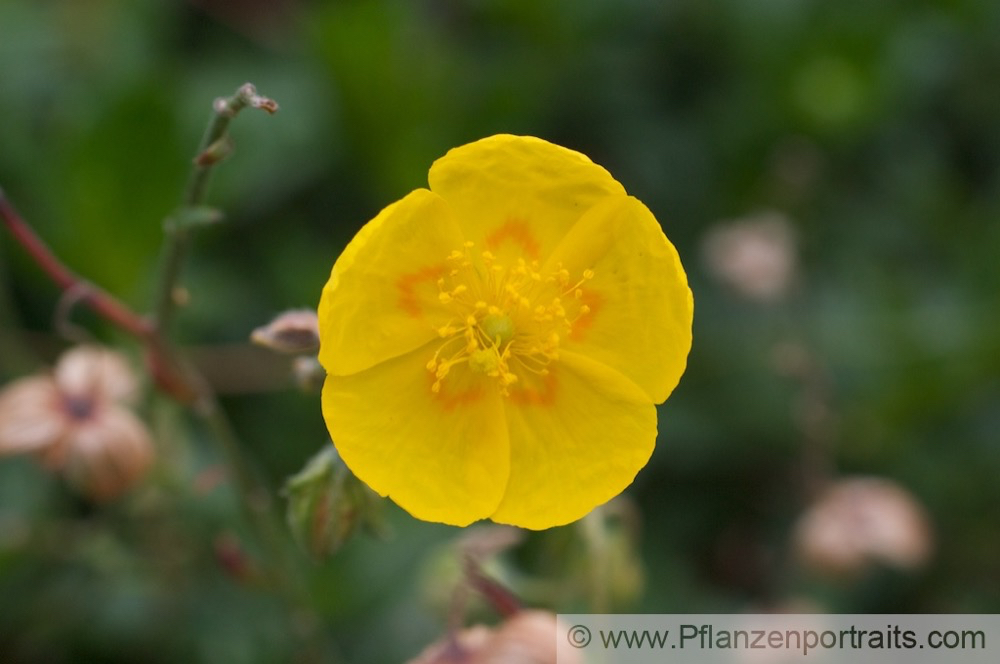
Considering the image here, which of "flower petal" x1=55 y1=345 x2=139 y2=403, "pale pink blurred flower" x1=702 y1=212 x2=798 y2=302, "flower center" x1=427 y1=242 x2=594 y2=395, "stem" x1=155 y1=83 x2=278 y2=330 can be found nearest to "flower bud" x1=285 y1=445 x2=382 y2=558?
"flower center" x1=427 y1=242 x2=594 y2=395

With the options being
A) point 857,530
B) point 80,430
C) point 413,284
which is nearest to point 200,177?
point 413,284

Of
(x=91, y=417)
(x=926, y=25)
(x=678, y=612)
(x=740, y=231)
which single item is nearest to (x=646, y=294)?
(x=91, y=417)

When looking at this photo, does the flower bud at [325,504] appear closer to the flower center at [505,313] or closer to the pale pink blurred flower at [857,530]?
the flower center at [505,313]

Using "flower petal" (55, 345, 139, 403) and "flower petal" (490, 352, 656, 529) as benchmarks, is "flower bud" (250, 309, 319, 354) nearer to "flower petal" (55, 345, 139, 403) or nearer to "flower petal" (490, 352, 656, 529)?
"flower petal" (490, 352, 656, 529)

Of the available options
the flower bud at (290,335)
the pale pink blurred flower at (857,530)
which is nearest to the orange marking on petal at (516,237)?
the flower bud at (290,335)

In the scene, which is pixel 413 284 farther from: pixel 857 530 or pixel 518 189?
pixel 857 530
